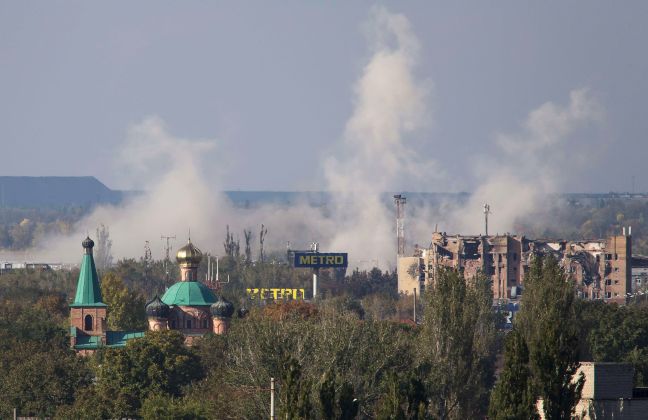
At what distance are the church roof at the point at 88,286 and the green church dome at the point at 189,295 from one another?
179 inches

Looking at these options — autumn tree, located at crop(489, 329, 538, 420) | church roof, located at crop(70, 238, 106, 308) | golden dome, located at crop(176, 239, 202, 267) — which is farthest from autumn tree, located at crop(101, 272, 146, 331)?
autumn tree, located at crop(489, 329, 538, 420)

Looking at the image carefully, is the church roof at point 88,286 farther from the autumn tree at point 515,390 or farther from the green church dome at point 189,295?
the autumn tree at point 515,390

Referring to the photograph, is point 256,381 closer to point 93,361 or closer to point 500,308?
point 93,361

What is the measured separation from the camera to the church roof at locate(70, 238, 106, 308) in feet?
394

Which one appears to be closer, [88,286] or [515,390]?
[515,390]

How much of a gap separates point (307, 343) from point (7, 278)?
117 meters

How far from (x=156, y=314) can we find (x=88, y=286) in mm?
4610

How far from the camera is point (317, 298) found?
177 meters

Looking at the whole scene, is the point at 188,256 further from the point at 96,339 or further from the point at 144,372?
the point at 144,372

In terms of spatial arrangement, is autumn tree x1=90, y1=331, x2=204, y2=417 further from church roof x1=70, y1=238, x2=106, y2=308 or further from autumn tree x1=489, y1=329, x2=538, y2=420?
autumn tree x1=489, y1=329, x2=538, y2=420

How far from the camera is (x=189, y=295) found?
121812 millimetres

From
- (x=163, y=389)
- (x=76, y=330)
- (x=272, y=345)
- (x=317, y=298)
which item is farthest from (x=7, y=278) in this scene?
(x=272, y=345)

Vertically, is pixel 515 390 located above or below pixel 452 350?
below

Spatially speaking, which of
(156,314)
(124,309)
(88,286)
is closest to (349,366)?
(156,314)
